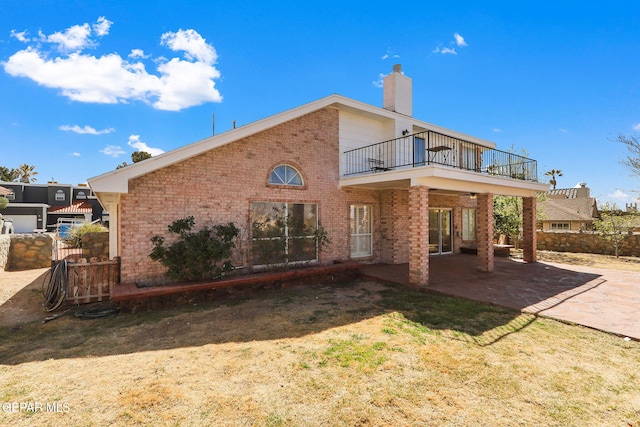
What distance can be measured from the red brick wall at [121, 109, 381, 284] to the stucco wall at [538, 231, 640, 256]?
43.2ft

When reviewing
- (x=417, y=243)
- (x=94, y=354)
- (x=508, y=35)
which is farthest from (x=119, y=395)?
(x=508, y=35)

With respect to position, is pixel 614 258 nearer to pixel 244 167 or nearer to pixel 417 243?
pixel 417 243

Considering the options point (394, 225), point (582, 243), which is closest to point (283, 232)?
point (394, 225)

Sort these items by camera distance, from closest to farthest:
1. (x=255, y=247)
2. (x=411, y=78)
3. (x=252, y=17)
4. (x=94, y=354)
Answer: (x=94, y=354), (x=255, y=247), (x=252, y=17), (x=411, y=78)

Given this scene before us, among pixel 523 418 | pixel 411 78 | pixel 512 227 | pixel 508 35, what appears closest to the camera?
pixel 523 418

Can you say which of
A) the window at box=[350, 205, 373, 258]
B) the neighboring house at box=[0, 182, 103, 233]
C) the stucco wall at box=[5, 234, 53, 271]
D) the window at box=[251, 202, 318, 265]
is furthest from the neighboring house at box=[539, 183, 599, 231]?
the neighboring house at box=[0, 182, 103, 233]

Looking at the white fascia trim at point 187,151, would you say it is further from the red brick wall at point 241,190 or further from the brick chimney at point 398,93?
the brick chimney at point 398,93

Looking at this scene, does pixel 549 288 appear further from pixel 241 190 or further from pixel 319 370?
pixel 241 190

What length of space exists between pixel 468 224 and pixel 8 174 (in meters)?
75.2

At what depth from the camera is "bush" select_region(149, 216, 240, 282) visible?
732 centimetres

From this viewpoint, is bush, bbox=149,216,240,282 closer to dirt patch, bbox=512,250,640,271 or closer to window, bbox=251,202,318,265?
window, bbox=251,202,318,265

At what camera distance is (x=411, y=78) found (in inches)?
514

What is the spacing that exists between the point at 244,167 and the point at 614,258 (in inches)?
726

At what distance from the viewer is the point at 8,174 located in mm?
54188
